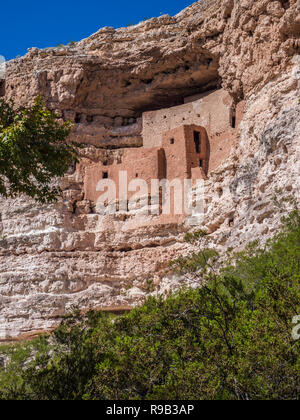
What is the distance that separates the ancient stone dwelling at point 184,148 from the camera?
70.6 feet

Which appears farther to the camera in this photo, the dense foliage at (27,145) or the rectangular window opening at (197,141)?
the rectangular window opening at (197,141)

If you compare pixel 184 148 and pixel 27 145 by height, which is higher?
pixel 184 148

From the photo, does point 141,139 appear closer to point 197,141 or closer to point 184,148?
point 197,141

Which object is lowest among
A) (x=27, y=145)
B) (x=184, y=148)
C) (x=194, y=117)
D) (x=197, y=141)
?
(x=27, y=145)

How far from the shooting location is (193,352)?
8.52m

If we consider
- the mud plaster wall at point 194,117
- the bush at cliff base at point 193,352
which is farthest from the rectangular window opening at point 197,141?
the bush at cliff base at point 193,352

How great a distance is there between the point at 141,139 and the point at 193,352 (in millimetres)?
17376

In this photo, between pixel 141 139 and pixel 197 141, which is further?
pixel 141 139

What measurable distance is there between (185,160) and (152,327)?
12548 millimetres

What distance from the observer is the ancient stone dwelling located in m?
21.5

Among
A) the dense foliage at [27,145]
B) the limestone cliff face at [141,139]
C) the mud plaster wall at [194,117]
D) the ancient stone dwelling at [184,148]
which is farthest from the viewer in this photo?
the mud plaster wall at [194,117]

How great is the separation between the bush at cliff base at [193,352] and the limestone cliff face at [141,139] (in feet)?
19.6

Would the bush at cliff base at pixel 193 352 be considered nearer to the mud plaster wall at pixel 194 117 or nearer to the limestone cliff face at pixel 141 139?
the limestone cliff face at pixel 141 139

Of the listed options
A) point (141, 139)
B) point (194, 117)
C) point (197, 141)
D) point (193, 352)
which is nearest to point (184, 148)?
point (197, 141)
